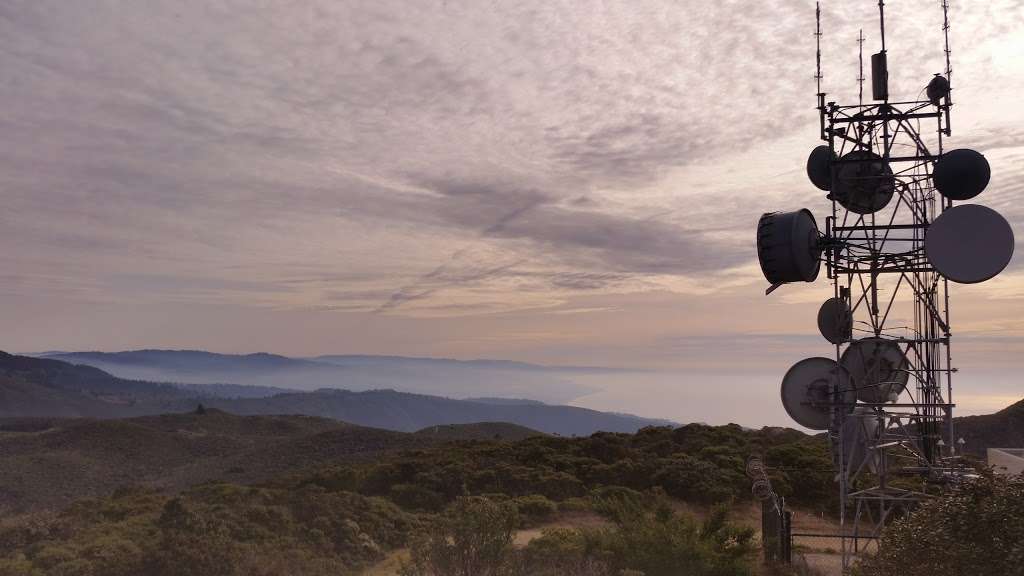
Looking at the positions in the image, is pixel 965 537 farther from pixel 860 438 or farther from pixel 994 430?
pixel 994 430

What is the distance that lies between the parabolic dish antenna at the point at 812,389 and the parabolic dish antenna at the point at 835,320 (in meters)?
0.62

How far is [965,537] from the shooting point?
29.0ft

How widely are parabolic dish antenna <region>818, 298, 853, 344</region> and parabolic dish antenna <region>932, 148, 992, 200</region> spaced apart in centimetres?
289

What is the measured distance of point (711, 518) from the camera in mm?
15234

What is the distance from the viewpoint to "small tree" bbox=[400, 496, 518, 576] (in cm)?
1231

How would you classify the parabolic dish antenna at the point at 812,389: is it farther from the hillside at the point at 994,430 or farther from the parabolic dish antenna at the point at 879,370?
the hillside at the point at 994,430

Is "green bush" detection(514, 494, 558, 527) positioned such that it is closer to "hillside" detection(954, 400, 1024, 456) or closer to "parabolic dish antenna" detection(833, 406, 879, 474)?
"parabolic dish antenna" detection(833, 406, 879, 474)

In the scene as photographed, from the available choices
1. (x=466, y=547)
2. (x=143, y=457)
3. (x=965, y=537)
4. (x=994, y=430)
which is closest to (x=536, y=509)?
→ (x=466, y=547)

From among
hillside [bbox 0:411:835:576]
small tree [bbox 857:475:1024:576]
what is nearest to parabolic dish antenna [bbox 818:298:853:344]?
small tree [bbox 857:475:1024:576]

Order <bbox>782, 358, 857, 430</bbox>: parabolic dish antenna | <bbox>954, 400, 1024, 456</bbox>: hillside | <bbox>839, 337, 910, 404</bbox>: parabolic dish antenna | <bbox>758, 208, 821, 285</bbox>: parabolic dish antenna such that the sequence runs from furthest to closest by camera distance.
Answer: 1. <bbox>954, 400, 1024, 456</bbox>: hillside
2. <bbox>782, 358, 857, 430</bbox>: parabolic dish antenna
3. <bbox>839, 337, 910, 404</bbox>: parabolic dish antenna
4. <bbox>758, 208, 821, 285</bbox>: parabolic dish antenna

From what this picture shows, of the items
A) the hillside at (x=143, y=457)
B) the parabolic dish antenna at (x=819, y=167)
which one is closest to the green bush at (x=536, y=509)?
the parabolic dish antenna at (x=819, y=167)

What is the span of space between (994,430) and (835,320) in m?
47.1

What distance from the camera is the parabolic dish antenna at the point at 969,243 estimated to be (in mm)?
12289

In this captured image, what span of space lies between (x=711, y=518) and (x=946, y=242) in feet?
24.1
